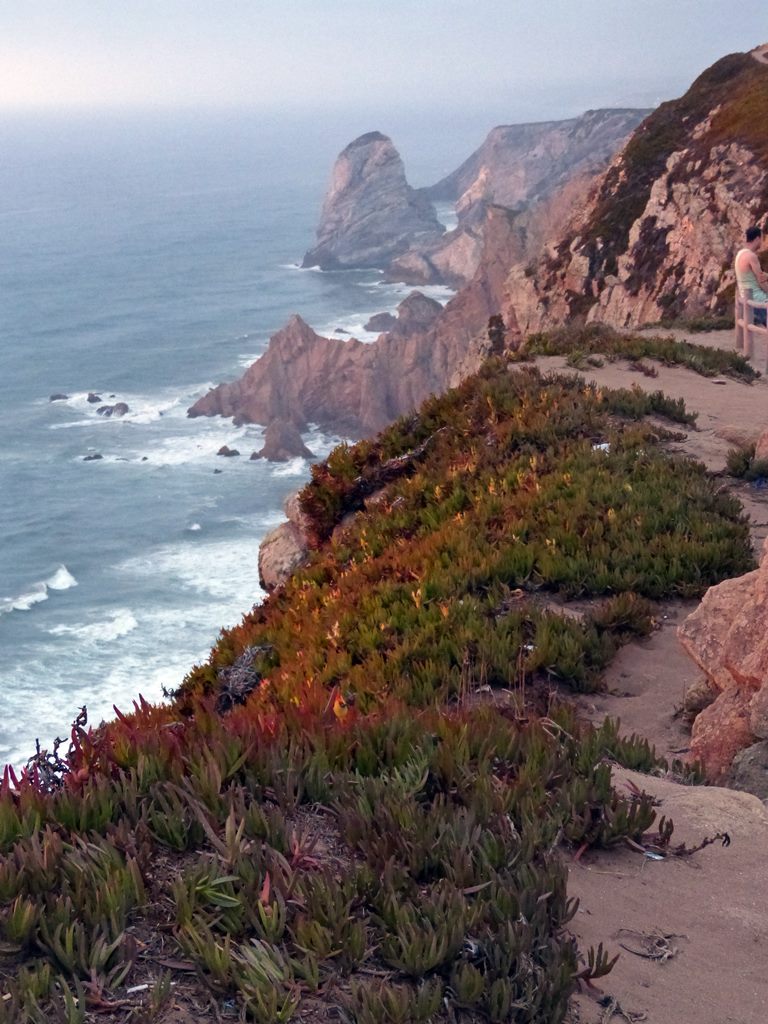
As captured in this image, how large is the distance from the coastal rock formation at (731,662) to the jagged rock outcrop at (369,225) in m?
169

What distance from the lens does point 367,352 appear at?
93312 mm

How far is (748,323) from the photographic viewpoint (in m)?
19.7

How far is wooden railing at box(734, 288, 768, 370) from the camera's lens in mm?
19047

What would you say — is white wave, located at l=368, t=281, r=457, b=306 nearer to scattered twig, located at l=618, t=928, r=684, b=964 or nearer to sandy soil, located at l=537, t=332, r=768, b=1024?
sandy soil, located at l=537, t=332, r=768, b=1024

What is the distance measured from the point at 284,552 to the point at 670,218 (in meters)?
35.2

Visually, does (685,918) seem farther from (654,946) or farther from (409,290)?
(409,290)

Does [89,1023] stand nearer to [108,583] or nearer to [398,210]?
[108,583]

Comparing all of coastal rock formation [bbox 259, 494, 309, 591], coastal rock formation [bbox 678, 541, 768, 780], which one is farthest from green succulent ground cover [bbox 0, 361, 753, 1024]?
coastal rock formation [bbox 259, 494, 309, 591]

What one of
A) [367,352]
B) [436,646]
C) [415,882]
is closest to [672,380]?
[436,646]

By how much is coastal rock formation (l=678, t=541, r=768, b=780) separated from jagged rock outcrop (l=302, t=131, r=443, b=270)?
168867 millimetres

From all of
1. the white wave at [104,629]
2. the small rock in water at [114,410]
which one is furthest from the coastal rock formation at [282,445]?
the white wave at [104,629]

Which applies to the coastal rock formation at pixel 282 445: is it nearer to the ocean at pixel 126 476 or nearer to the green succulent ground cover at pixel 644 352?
the ocean at pixel 126 476

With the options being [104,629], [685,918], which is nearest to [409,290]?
[104,629]

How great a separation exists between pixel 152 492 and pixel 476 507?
65725 mm
